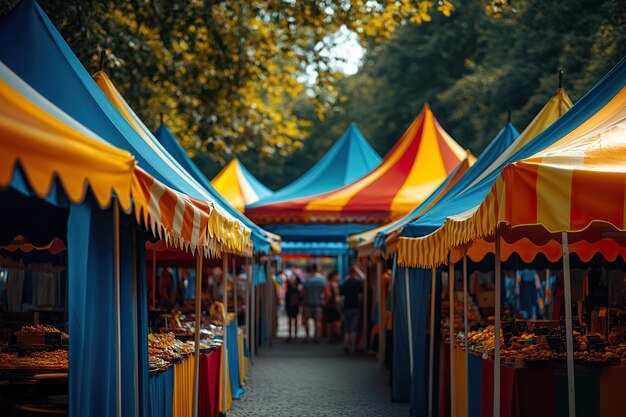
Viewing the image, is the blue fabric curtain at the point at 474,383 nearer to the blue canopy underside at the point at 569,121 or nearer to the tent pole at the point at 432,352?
the blue canopy underside at the point at 569,121

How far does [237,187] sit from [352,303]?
6.11 m

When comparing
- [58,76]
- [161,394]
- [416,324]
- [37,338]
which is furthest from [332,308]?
[58,76]

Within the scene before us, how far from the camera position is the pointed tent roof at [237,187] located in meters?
25.1

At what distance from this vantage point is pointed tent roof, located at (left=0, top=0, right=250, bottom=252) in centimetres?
755

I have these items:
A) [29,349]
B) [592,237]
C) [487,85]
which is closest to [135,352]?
[29,349]

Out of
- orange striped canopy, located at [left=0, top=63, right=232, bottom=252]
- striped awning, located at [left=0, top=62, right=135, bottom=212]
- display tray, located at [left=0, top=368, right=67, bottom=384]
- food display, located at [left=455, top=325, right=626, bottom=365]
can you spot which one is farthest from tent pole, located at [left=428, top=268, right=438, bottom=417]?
striped awning, located at [left=0, top=62, right=135, bottom=212]

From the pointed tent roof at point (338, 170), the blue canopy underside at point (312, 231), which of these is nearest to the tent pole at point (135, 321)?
the pointed tent roof at point (338, 170)

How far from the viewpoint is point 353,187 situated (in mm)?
22391

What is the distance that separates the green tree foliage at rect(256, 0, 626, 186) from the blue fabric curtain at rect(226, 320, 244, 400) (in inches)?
266

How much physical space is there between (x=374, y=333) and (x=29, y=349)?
539 inches

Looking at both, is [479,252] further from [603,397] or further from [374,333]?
[374,333]

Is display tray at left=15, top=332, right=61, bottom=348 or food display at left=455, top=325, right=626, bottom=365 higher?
display tray at left=15, top=332, right=61, bottom=348

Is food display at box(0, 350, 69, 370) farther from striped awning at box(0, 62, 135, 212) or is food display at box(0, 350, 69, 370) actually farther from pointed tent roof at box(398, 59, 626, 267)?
pointed tent roof at box(398, 59, 626, 267)

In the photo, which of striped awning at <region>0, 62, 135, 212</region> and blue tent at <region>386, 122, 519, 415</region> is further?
blue tent at <region>386, 122, 519, 415</region>
